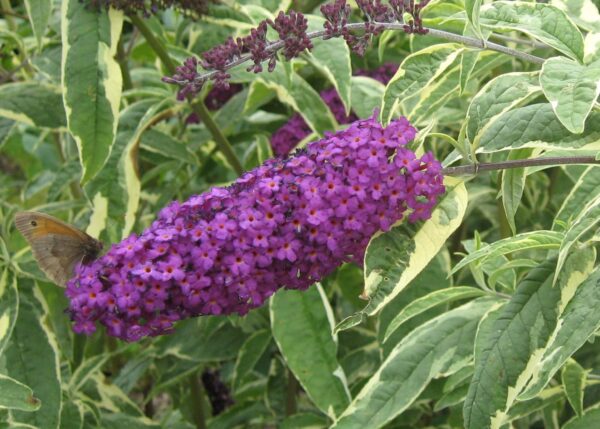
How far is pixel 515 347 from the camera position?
5.00 ft

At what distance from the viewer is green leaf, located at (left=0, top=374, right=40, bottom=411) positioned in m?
1.68

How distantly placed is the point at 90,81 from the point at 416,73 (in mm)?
747

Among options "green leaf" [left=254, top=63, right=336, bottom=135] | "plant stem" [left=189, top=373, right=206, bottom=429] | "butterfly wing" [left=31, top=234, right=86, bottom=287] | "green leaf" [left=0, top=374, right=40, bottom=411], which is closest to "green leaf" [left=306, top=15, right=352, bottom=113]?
"green leaf" [left=254, top=63, right=336, bottom=135]

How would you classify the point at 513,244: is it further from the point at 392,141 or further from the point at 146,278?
the point at 146,278

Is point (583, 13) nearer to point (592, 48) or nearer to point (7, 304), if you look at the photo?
point (592, 48)

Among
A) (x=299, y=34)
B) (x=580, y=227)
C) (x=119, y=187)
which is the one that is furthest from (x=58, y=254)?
(x=580, y=227)

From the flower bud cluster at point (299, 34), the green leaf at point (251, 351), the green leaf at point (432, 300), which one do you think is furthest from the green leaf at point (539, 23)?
the green leaf at point (251, 351)

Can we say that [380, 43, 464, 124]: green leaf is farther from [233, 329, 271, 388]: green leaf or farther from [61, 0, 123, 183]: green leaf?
[233, 329, 271, 388]: green leaf

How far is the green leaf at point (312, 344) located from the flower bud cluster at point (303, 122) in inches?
17.5

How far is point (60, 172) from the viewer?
2451mm

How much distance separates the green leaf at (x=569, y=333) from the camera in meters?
1.39

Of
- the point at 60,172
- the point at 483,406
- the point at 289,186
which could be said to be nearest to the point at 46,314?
the point at 60,172

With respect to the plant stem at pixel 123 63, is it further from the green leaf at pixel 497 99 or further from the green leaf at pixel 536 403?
the green leaf at pixel 536 403

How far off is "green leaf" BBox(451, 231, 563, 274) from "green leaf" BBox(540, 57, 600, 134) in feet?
0.81
